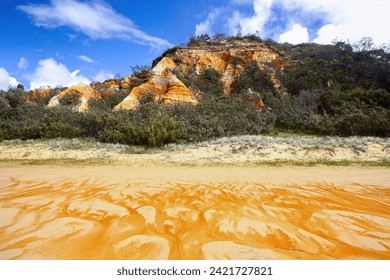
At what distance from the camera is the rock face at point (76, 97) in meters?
21.3

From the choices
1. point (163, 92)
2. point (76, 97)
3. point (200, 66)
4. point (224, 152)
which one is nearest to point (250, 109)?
point (163, 92)

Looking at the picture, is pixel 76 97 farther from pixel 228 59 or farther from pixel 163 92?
pixel 228 59

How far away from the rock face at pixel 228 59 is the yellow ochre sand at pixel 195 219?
24.0 m

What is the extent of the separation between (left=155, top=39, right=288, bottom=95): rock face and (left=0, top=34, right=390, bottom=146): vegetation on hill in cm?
108

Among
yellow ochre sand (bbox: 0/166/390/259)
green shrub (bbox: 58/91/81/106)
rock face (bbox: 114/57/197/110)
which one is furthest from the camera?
green shrub (bbox: 58/91/81/106)

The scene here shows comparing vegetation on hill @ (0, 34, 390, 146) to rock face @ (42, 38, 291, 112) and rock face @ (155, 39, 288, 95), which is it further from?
rock face @ (155, 39, 288, 95)

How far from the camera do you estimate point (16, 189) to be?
4637mm

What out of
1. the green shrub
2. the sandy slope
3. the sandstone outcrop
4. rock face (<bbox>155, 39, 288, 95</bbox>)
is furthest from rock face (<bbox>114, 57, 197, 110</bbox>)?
the sandstone outcrop

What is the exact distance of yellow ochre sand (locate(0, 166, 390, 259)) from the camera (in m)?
2.30

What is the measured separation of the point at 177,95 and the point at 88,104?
7.80 m

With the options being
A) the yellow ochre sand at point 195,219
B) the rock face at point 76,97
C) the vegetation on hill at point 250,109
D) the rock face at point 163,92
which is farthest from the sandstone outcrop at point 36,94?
the yellow ochre sand at point 195,219

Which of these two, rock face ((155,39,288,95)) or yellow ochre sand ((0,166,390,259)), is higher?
rock face ((155,39,288,95))

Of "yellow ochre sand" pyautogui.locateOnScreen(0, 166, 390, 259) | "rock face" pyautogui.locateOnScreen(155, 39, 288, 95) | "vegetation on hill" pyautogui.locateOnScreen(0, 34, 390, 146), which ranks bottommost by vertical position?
"yellow ochre sand" pyautogui.locateOnScreen(0, 166, 390, 259)

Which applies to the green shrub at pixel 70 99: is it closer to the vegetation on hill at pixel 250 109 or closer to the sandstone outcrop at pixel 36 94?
the vegetation on hill at pixel 250 109
